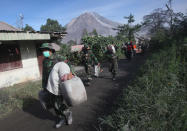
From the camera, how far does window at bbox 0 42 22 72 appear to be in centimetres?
657

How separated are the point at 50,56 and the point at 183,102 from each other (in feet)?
8.68

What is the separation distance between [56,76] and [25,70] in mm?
5670

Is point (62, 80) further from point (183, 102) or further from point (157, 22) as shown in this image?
point (157, 22)

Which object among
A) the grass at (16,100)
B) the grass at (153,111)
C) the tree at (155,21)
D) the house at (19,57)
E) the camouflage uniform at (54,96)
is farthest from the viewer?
the tree at (155,21)

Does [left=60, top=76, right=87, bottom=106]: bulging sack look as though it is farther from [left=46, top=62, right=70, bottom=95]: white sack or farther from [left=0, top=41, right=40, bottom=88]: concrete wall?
[left=0, top=41, right=40, bottom=88]: concrete wall

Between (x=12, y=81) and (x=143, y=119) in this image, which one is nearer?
(x=143, y=119)

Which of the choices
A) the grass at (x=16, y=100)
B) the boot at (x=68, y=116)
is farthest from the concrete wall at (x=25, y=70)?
the boot at (x=68, y=116)

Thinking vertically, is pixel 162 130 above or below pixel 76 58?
below

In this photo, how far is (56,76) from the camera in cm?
265

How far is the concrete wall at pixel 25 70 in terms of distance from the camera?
6.56 meters

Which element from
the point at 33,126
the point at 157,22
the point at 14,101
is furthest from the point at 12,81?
the point at 157,22

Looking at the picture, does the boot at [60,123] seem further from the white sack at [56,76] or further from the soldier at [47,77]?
the white sack at [56,76]

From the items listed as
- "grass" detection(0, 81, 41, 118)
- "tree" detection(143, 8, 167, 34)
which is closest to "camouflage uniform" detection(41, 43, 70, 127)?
"grass" detection(0, 81, 41, 118)

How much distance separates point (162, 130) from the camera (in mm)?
1930
